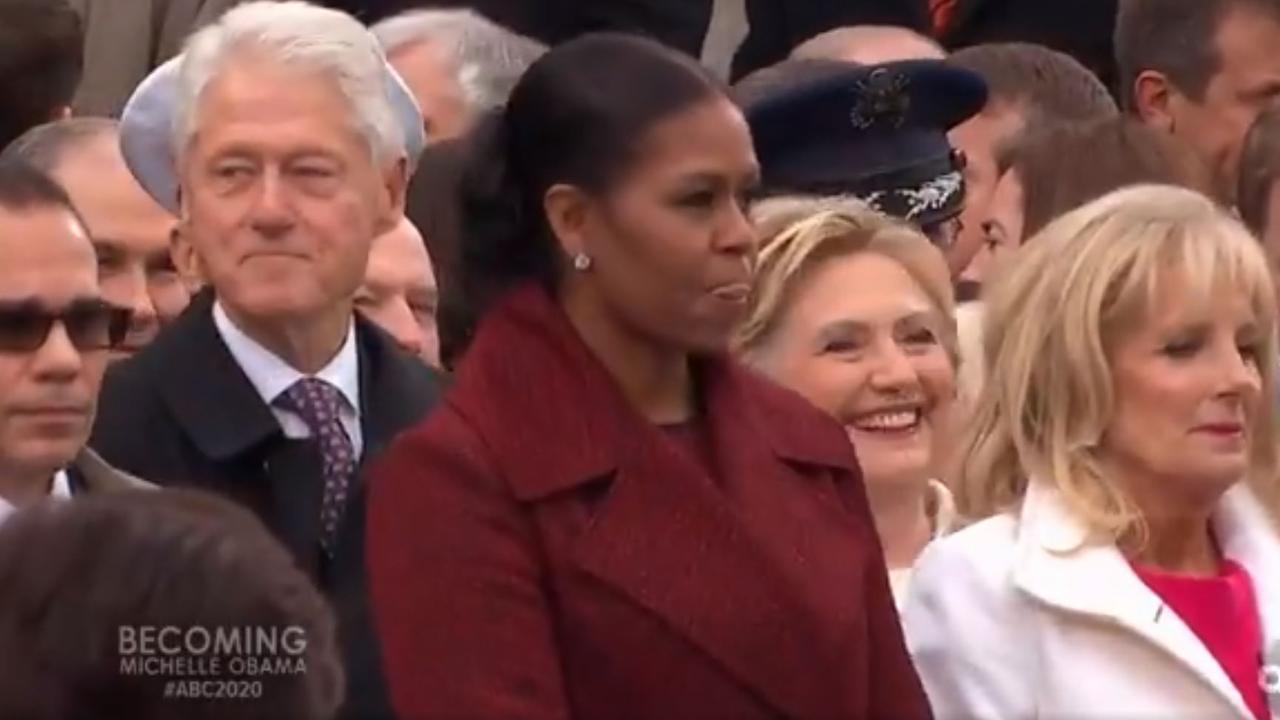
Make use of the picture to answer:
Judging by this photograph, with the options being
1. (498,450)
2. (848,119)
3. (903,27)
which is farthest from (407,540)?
(903,27)

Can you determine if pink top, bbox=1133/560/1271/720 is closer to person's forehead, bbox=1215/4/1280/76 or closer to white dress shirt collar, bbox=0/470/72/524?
white dress shirt collar, bbox=0/470/72/524

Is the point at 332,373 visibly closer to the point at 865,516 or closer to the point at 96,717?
the point at 865,516

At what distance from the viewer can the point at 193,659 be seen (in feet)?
9.25

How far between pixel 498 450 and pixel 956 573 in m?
0.82

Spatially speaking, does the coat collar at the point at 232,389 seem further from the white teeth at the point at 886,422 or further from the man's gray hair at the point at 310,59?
the white teeth at the point at 886,422

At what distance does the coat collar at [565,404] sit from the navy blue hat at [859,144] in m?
1.48

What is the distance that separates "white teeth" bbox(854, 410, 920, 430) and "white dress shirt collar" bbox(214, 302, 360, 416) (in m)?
0.77

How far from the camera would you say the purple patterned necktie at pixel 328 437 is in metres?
4.49

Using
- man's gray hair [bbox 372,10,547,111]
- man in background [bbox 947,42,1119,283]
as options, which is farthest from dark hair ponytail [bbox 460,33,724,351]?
man in background [bbox 947,42,1119,283]

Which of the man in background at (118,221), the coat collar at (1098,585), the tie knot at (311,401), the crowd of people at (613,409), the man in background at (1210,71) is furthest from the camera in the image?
the man in background at (1210,71)

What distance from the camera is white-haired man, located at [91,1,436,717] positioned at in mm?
4512

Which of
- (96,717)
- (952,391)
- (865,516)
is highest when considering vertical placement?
(96,717)

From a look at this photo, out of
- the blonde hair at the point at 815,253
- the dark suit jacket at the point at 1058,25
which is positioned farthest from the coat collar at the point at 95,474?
the dark suit jacket at the point at 1058,25

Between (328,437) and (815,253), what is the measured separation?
869mm
